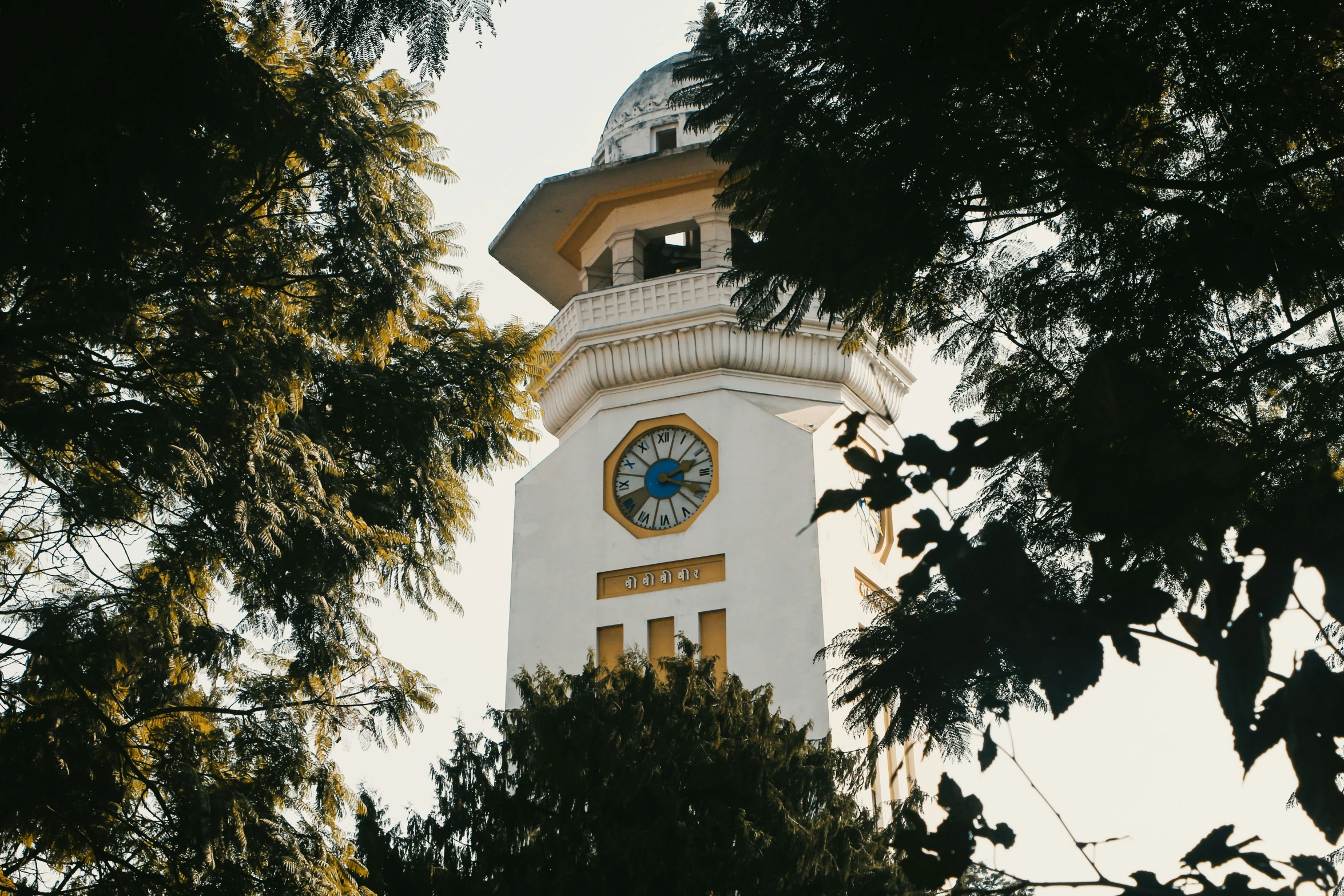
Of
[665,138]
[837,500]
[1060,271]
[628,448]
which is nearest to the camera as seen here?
[837,500]

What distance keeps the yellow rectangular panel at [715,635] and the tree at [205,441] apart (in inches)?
566

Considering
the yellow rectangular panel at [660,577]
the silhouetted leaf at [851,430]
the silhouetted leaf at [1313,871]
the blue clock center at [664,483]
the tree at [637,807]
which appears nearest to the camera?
the silhouetted leaf at [1313,871]

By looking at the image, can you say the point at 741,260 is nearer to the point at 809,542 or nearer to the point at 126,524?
the point at 126,524

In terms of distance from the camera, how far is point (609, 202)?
28.3m

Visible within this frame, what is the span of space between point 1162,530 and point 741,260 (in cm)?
240

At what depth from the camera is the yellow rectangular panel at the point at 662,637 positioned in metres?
24.8

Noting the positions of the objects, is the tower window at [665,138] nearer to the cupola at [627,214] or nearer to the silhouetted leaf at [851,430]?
the cupola at [627,214]

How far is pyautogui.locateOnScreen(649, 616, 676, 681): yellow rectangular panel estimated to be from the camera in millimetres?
24797

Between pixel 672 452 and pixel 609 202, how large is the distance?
5.24 metres

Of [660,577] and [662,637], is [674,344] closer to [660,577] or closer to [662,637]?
[660,577]

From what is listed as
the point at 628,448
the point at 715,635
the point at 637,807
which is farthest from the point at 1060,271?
the point at 628,448

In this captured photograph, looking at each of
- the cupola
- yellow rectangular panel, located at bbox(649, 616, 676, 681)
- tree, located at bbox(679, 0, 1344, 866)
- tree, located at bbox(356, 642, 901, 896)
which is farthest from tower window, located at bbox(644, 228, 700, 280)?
tree, located at bbox(679, 0, 1344, 866)

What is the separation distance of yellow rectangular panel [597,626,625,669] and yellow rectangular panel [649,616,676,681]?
0.48m

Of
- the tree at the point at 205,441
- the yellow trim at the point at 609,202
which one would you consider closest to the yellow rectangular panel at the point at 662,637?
the yellow trim at the point at 609,202
